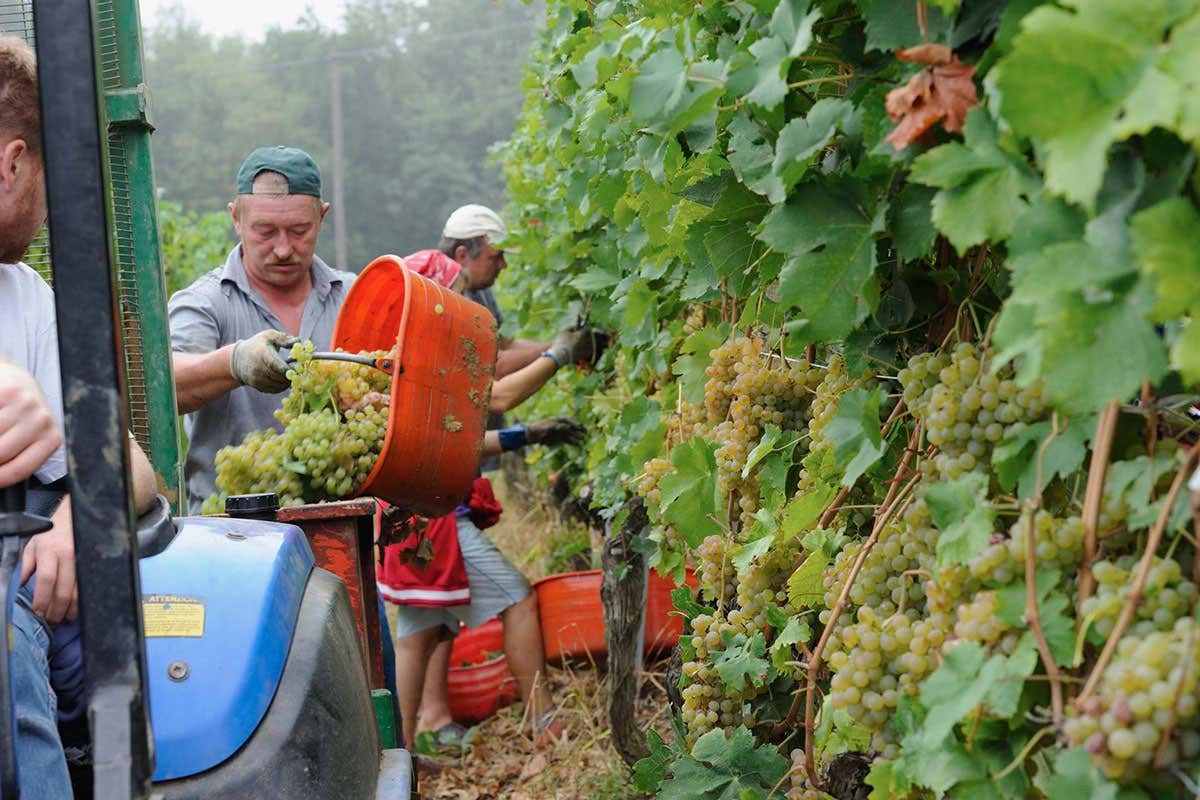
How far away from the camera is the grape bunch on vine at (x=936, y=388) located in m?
1.16

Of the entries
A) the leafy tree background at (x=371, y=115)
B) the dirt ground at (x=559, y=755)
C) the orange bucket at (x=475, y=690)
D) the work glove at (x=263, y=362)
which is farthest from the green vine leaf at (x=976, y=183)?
the leafy tree background at (x=371, y=115)

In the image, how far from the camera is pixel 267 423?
13.6ft

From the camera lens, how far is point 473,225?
254 inches

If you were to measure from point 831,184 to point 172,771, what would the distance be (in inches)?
47.7

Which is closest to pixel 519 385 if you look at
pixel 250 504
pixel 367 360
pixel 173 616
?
pixel 367 360

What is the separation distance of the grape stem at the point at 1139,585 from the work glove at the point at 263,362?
8.56 feet

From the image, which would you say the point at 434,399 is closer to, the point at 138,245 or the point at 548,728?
the point at 138,245

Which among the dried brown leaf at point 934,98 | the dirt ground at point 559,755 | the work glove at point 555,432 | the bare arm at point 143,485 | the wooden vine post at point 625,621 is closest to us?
the dried brown leaf at point 934,98

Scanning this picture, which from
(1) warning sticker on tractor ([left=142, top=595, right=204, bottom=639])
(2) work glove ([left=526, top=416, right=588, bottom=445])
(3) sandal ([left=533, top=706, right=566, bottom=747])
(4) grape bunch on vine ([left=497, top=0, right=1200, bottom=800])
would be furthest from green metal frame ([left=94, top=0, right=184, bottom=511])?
(2) work glove ([left=526, top=416, right=588, bottom=445])

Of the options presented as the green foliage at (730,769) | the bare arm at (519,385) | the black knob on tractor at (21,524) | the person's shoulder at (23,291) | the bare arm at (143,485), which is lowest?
the bare arm at (519,385)

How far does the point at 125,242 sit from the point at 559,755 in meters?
3.13

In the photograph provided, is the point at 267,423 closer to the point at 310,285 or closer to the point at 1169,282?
the point at 310,285

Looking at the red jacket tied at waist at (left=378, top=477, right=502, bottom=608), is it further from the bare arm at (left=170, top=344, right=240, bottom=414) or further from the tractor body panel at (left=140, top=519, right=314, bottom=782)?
the tractor body panel at (left=140, top=519, right=314, bottom=782)

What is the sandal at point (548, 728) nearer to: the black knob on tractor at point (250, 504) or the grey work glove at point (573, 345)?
the grey work glove at point (573, 345)
